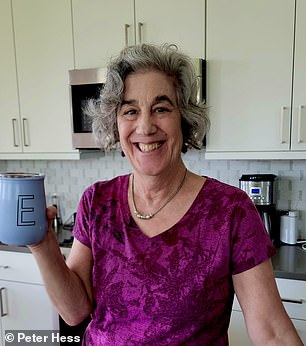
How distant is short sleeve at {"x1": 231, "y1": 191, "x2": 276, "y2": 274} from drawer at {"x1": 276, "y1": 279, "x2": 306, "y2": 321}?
2.79ft

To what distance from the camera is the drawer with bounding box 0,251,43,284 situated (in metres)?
1.99

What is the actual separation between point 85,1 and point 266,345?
6.17ft

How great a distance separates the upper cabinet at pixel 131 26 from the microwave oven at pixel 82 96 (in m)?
0.09

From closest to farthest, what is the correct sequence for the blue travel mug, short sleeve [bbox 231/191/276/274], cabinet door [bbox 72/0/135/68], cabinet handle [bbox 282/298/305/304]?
the blue travel mug < short sleeve [bbox 231/191/276/274] < cabinet handle [bbox 282/298/305/304] < cabinet door [bbox 72/0/135/68]

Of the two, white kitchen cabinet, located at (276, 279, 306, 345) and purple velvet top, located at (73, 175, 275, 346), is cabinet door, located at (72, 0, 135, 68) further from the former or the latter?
white kitchen cabinet, located at (276, 279, 306, 345)

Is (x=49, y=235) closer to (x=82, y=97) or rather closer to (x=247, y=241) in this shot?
(x=247, y=241)

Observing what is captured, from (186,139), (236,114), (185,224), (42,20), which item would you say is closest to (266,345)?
(185,224)

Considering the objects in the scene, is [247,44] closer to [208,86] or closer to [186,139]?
[208,86]

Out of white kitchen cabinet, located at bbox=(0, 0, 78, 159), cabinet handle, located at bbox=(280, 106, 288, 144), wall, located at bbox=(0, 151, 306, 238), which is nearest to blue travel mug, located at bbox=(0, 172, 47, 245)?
cabinet handle, located at bbox=(280, 106, 288, 144)

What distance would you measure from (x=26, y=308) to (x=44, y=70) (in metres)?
1.43

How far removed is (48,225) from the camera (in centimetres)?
74

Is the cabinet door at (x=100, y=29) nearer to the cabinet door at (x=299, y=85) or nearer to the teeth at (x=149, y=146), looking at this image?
the cabinet door at (x=299, y=85)

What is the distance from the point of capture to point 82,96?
79.1 inches

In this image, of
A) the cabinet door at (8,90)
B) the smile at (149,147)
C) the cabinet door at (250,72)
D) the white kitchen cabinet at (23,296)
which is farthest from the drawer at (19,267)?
the smile at (149,147)
